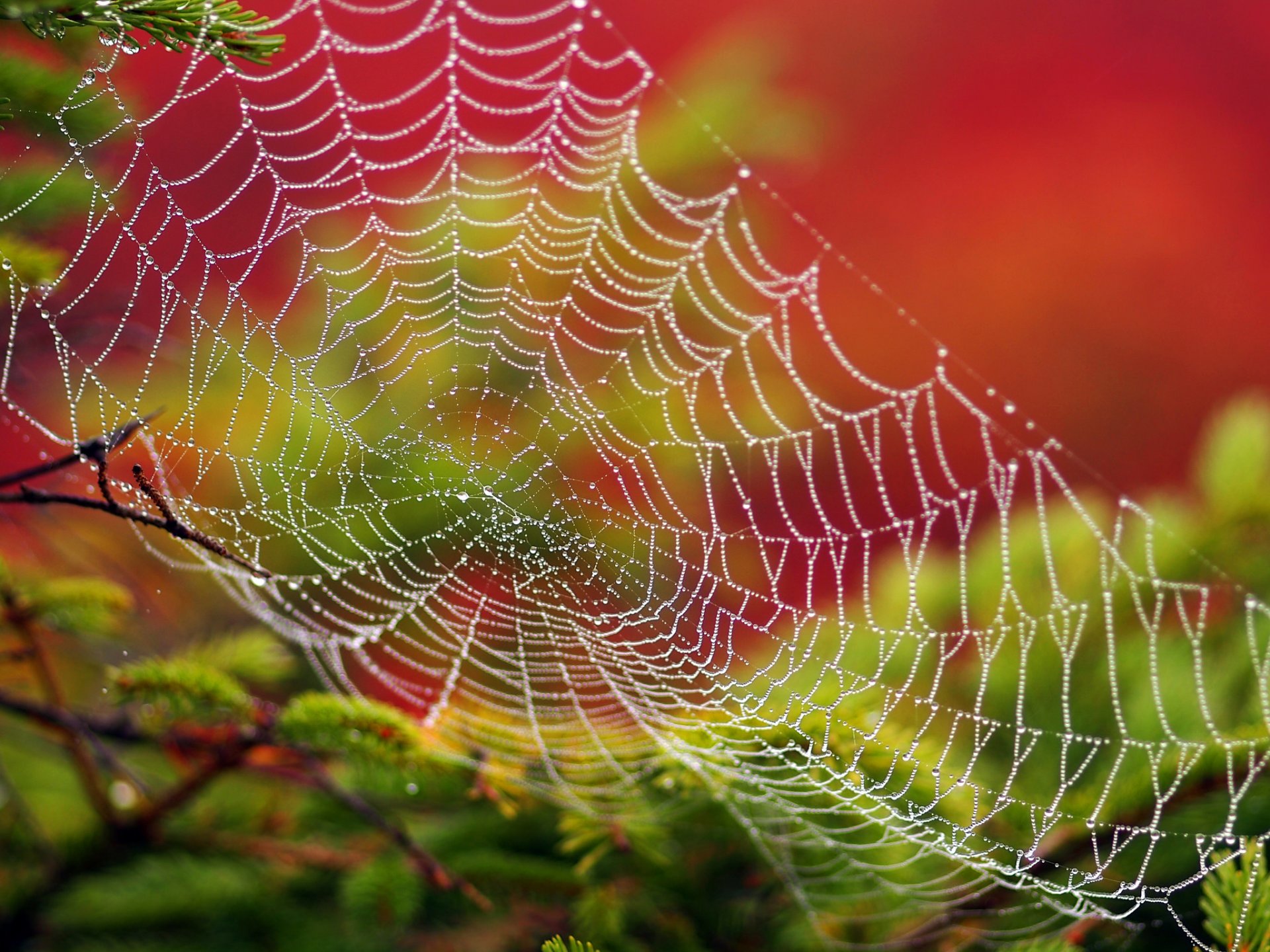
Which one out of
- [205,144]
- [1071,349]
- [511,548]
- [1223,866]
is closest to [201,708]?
→ [511,548]

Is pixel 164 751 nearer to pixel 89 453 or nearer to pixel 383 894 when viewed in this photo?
pixel 383 894

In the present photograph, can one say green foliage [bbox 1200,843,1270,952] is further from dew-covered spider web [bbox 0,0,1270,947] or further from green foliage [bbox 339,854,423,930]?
green foliage [bbox 339,854,423,930]

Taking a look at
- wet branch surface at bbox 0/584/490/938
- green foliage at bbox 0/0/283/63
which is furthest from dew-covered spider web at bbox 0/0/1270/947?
green foliage at bbox 0/0/283/63

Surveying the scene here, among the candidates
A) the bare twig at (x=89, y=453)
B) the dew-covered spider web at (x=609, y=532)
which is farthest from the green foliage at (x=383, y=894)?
the bare twig at (x=89, y=453)

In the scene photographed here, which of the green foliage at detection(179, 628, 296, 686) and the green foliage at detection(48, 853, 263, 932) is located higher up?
the green foliage at detection(179, 628, 296, 686)

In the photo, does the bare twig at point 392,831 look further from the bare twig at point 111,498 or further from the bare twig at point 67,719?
the bare twig at point 111,498

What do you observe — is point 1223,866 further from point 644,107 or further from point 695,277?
point 644,107

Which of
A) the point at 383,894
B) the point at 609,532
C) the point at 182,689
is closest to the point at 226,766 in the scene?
the point at 182,689
